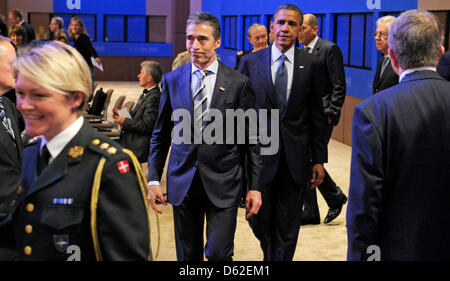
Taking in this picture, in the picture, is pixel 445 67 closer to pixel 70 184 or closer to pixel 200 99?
pixel 200 99

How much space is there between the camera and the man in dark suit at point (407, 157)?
2.66m

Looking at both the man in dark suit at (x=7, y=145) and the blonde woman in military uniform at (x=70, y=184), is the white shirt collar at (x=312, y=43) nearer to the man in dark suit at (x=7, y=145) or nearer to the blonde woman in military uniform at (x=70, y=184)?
the man in dark suit at (x=7, y=145)

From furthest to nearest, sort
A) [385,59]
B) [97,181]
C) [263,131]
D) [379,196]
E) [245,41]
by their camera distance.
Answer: [245,41] < [385,59] < [263,131] < [379,196] < [97,181]

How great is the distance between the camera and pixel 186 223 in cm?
399

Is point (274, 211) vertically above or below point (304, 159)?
below

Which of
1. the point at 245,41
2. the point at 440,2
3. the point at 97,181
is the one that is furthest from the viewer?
the point at 245,41

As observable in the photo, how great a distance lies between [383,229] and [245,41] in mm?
17510

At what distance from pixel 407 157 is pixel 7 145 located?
171cm

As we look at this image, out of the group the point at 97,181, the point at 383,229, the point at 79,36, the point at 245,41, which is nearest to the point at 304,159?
the point at 383,229

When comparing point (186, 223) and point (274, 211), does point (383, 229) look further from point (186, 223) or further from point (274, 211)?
point (274, 211)

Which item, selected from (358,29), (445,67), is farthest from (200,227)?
(358,29)

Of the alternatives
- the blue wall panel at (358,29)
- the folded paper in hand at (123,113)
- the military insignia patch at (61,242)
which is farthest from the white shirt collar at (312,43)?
the military insignia patch at (61,242)

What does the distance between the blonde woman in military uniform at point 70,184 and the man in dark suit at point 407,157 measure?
0.99m

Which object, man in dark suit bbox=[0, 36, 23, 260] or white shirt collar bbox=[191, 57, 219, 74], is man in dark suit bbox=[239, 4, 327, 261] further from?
man in dark suit bbox=[0, 36, 23, 260]
